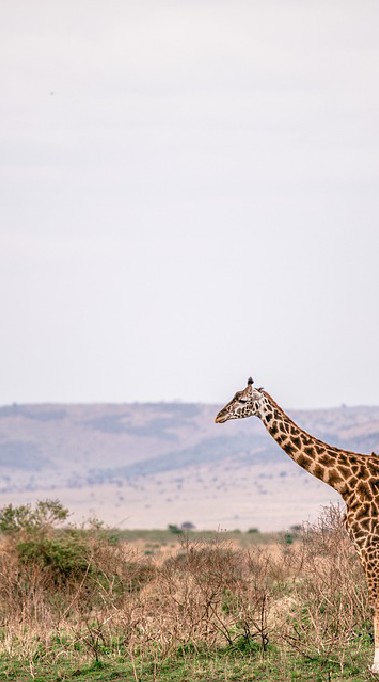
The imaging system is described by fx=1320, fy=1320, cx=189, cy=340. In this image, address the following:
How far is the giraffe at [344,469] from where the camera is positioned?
15.3 m

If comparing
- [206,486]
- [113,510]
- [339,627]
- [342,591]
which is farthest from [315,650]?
[206,486]

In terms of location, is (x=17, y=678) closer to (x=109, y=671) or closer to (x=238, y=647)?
(x=109, y=671)

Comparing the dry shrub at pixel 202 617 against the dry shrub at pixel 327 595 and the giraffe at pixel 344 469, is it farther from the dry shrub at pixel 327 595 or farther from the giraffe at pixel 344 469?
the giraffe at pixel 344 469

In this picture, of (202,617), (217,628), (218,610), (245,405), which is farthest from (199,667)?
(245,405)

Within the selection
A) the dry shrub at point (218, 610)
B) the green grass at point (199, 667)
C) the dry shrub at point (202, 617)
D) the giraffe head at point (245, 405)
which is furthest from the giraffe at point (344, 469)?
the dry shrub at point (202, 617)

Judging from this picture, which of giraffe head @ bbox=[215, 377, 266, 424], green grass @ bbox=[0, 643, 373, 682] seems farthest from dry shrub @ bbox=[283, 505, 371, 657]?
giraffe head @ bbox=[215, 377, 266, 424]

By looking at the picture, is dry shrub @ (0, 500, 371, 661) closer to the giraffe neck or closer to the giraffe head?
the giraffe neck

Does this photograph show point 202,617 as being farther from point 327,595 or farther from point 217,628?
point 327,595

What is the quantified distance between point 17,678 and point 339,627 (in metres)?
4.20

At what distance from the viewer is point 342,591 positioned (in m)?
18.5

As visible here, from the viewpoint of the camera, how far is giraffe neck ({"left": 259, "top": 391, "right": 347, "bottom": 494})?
15.9m

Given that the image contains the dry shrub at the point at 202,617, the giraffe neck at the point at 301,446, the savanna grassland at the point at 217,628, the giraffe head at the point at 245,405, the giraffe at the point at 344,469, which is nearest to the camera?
the giraffe at the point at 344,469

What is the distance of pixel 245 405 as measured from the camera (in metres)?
15.8

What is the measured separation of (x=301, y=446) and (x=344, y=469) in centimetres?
61
